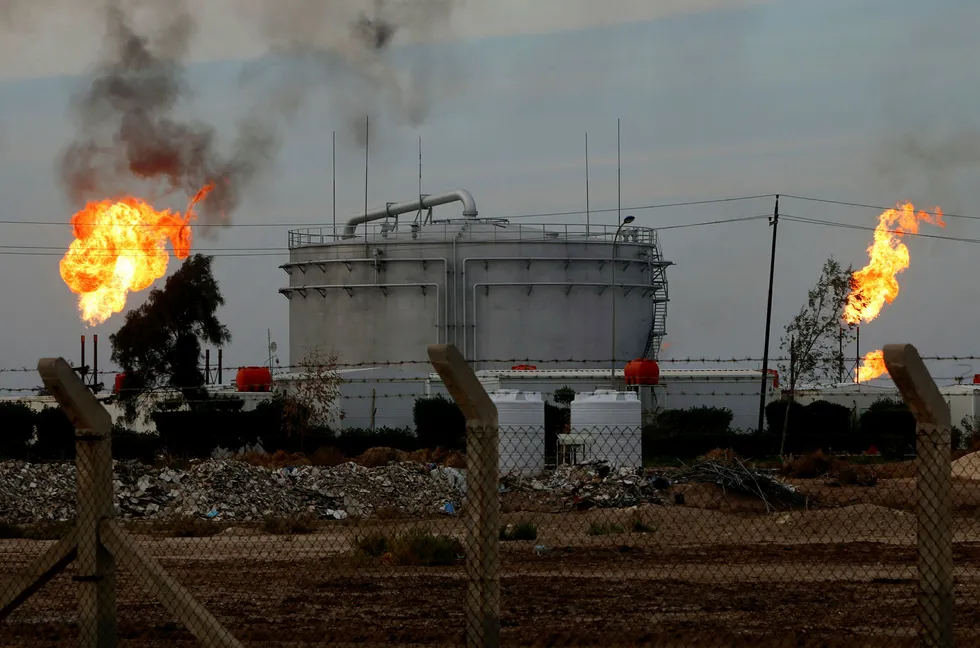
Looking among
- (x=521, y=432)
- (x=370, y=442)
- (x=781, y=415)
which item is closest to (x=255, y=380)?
(x=370, y=442)

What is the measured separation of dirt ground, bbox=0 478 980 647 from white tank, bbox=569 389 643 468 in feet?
36.1

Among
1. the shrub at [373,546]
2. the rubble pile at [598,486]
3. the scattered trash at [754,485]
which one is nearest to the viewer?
the shrub at [373,546]

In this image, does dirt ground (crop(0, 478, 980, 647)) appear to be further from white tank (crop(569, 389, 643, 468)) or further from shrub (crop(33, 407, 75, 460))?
shrub (crop(33, 407, 75, 460))

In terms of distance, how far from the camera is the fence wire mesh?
752cm

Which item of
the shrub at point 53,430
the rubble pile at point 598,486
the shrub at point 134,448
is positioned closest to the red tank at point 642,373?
the shrub at point 134,448

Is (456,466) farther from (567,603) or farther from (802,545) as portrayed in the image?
(567,603)

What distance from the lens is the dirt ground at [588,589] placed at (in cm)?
999

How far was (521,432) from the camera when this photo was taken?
3250 centimetres

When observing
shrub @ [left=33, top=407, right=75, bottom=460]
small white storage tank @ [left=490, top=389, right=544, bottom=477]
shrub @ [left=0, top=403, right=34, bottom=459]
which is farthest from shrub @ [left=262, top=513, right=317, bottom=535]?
shrub @ [left=0, top=403, right=34, bottom=459]

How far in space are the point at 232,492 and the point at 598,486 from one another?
671 cm

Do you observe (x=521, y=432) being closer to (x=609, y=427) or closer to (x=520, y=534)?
(x=609, y=427)

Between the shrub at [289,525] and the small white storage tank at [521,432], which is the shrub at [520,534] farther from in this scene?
the small white storage tank at [521,432]

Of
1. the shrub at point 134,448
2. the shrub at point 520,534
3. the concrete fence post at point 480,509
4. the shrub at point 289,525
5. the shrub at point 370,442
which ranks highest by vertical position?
the concrete fence post at point 480,509

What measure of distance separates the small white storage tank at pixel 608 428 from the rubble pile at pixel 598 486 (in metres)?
3.68
